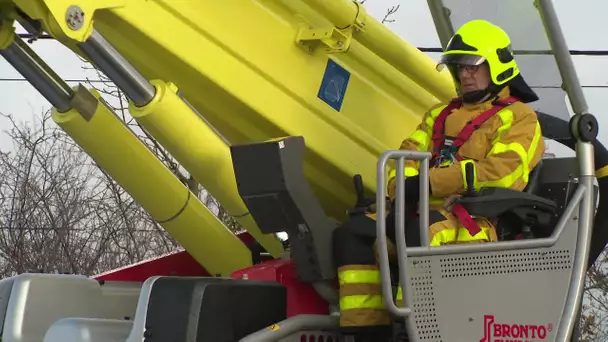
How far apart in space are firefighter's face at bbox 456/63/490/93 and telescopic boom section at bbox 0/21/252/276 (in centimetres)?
139

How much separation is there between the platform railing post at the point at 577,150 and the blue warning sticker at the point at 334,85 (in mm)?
946

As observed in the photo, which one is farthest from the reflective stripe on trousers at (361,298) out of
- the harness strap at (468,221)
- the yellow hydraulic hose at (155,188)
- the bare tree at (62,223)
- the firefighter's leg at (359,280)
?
the bare tree at (62,223)

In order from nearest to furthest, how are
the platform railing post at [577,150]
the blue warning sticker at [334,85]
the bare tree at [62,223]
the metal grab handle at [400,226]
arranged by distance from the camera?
the metal grab handle at [400,226] → the platform railing post at [577,150] → the blue warning sticker at [334,85] → the bare tree at [62,223]

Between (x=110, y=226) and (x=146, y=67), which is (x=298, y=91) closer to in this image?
(x=146, y=67)

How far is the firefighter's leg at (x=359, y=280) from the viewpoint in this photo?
3.05m

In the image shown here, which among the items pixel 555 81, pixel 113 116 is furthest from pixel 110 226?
pixel 555 81

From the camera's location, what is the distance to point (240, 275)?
3441 mm

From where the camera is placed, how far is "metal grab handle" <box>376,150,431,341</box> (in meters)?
2.84

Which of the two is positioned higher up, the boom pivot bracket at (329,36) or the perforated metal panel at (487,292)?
the boom pivot bracket at (329,36)

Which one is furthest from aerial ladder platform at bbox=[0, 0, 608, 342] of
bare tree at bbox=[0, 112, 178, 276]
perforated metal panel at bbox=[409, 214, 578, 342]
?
bare tree at bbox=[0, 112, 178, 276]

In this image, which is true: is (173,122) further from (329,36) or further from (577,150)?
(577,150)

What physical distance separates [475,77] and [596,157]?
663mm

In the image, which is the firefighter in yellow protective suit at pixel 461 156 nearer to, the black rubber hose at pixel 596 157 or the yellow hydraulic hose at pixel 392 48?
the black rubber hose at pixel 596 157

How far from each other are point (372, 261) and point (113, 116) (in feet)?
4.72
